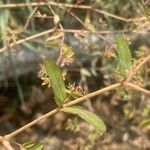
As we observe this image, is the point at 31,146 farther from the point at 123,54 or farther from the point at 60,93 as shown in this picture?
the point at 123,54

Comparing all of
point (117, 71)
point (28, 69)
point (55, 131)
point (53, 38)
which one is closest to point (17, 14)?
point (28, 69)

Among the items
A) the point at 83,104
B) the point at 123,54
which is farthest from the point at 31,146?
the point at 83,104

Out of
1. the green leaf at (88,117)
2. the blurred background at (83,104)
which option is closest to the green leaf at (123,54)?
the green leaf at (88,117)

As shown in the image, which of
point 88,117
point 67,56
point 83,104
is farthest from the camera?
point 83,104

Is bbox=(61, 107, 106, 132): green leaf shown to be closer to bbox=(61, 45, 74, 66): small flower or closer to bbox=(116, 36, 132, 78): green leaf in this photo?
bbox=(116, 36, 132, 78): green leaf

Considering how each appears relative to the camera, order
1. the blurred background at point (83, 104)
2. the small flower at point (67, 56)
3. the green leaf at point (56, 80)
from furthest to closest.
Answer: the blurred background at point (83, 104) → the small flower at point (67, 56) → the green leaf at point (56, 80)

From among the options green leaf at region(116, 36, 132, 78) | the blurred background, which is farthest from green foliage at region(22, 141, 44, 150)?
the blurred background

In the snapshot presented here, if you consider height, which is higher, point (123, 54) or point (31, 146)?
point (123, 54)

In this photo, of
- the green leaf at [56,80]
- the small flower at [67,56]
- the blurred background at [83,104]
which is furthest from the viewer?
the blurred background at [83,104]

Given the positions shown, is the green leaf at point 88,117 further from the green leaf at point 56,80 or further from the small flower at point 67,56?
the small flower at point 67,56

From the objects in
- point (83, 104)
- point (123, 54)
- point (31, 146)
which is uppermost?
point (123, 54)
